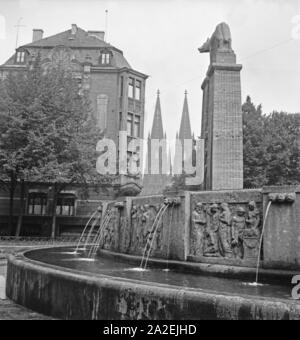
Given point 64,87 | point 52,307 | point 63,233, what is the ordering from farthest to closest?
point 63,233 → point 64,87 → point 52,307

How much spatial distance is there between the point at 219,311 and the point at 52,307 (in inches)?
124

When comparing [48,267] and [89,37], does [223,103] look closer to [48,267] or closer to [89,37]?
[48,267]

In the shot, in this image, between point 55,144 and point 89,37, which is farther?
point 89,37

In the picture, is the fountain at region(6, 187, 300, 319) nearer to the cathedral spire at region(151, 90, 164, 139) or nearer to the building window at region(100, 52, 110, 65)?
the building window at region(100, 52, 110, 65)

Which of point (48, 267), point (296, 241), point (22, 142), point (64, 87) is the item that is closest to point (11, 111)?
point (22, 142)

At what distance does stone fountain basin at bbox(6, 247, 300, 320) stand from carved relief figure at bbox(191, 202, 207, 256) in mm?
393

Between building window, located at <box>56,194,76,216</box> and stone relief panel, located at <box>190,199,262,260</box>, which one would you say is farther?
building window, located at <box>56,194,76,216</box>

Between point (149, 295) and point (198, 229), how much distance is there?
3442 millimetres

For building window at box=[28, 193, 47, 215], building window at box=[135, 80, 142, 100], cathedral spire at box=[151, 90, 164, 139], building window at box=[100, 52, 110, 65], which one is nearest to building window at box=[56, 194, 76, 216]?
building window at box=[28, 193, 47, 215]

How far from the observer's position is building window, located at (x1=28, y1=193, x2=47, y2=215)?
38.8m

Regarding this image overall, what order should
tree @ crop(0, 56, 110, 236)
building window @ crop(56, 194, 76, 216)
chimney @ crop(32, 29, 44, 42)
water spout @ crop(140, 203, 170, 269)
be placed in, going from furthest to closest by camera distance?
1. chimney @ crop(32, 29, 44, 42)
2. building window @ crop(56, 194, 76, 216)
3. tree @ crop(0, 56, 110, 236)
4. water spout @ crop(140, 203, 170, 269)

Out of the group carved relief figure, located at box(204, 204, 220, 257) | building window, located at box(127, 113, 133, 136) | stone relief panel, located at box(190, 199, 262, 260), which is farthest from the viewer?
building window, located at box(127, 113, 133, 136)

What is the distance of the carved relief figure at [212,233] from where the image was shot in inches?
329

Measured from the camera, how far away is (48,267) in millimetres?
7555
